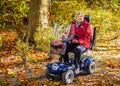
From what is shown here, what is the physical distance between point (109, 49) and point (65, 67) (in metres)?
5.67

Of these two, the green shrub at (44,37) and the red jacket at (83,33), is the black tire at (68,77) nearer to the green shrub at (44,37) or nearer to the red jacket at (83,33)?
the red jacket at (83,33)

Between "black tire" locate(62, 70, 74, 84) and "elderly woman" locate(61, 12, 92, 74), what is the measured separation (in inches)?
11.6

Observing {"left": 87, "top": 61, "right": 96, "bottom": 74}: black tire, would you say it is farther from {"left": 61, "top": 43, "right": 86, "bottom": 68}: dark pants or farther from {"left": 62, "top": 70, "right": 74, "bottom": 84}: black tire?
{"left": 62, "top": 70, "right": 74, "bottom": 84}: black tire

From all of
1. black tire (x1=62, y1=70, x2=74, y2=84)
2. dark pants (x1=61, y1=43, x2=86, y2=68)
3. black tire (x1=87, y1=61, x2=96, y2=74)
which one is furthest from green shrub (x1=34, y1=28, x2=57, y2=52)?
black tire (x1=62, y1=70, x2=74, y2=84)

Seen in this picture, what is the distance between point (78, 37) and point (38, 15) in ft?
14.8

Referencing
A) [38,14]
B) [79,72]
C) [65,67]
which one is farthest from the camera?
[38,14]

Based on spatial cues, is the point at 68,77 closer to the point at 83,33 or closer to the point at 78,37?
the point at 78,37

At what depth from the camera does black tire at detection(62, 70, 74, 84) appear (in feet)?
29.6

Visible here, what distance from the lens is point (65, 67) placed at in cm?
912

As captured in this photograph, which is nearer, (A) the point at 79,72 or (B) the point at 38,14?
(A) the point at 79,72

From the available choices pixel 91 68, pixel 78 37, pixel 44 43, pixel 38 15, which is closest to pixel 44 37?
pixel 44 43

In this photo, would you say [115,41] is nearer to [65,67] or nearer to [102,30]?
[102,30]

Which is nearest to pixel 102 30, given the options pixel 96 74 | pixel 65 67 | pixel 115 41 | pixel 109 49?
pixel 109 49

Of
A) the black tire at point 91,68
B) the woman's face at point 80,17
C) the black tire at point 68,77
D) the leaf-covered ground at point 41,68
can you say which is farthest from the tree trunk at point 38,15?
the black tire at point 68,77
